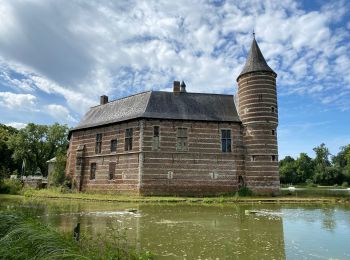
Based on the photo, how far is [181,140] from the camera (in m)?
28.2

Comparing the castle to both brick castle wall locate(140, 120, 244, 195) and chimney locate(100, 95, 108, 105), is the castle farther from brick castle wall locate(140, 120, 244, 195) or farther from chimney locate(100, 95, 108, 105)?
chimney locate(100, 95, 108, 105)

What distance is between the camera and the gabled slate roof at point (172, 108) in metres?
28.6

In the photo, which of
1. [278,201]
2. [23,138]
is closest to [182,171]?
[278,201]

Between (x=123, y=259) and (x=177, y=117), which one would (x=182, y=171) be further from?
(x=123, y=259)

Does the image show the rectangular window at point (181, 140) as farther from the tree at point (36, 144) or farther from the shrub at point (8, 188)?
the tree at point (36, 144)

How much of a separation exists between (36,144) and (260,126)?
38.3 meters

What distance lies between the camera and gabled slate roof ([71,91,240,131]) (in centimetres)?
2862

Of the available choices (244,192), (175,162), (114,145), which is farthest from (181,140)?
(244,192)

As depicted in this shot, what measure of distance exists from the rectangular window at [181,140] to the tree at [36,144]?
Result: 101ft

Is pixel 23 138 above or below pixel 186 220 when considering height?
above

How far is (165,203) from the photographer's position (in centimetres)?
2189

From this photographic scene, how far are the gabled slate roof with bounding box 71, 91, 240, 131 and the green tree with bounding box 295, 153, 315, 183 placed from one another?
197ft

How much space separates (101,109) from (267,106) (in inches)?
656

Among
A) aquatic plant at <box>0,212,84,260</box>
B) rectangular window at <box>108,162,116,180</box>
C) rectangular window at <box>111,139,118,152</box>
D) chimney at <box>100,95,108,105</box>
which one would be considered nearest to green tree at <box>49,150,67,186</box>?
rectangular window at <box>108,162,116,180</box>
